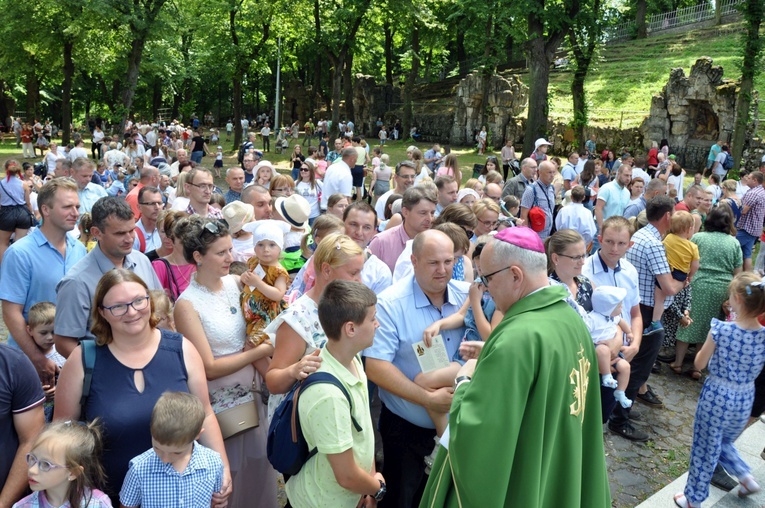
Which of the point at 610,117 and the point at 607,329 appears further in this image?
the point at 610,117

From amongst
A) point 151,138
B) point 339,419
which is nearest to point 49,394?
point 339,419

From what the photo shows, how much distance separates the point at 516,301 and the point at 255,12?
27.6 m

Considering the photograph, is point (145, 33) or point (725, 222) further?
point (145, 33)

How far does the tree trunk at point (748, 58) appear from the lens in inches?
752

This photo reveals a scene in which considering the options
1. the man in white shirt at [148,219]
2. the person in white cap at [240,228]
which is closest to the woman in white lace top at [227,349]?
the person in white cap at [240,228]

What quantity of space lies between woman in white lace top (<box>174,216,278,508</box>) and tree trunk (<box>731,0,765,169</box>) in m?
21.0

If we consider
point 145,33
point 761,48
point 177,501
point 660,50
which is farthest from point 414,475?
point 660,50

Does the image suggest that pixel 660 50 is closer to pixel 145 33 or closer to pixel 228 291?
pixel 145 33

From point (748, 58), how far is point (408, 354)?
20.7m

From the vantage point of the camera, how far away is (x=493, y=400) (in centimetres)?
231

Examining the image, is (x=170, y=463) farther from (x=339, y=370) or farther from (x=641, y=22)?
(x=641, y=22)

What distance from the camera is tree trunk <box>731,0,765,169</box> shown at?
19.1m

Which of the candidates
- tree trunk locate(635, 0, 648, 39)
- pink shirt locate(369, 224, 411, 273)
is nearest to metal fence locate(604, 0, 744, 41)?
tree trunk locate(635, 0, 648, 39)

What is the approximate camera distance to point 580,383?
257cm
